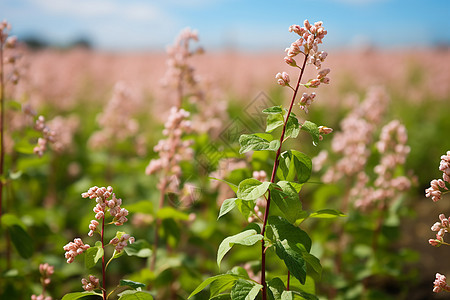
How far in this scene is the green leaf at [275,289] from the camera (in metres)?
1.64

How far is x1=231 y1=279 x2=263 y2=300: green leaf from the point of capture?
1.52m

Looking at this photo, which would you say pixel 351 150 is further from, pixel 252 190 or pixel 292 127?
pixel 252 190

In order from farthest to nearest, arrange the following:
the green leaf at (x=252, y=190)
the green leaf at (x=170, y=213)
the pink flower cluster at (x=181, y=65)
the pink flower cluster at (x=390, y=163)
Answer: the pink flower cluster at (x=181, y=65) < the pink flower cluster at (x=390, y=163) < the green leaf at (x=170, y=213) < the green leaf at (x=252, y=190)

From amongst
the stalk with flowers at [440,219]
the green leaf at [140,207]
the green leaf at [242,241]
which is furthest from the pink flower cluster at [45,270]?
the stalk with flowers at [440,219]

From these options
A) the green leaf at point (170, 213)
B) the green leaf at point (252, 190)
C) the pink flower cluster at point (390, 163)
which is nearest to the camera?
the green leaf at point (252, 190)

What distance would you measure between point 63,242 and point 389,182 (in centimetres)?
247

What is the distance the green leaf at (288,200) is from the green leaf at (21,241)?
1.54 meters

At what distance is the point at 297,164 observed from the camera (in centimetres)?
159

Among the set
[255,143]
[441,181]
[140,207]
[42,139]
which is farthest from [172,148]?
[441,181]

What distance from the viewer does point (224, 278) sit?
165 cm

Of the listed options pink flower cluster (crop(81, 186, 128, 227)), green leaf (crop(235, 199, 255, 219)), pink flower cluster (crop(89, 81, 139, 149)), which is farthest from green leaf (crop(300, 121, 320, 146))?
pink flower cluster (crop(89, 81, 139, 149))

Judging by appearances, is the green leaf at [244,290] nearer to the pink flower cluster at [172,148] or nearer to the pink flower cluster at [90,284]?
the pink flower cluster at [90,284]

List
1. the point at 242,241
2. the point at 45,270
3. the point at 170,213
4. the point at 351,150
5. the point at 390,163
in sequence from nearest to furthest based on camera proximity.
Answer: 1. the point at 242,241
2. the point at 45,270
3. the point at 170,213
4. the point at 390,163
5. the point at 351,150

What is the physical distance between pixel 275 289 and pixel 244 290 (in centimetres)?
18
